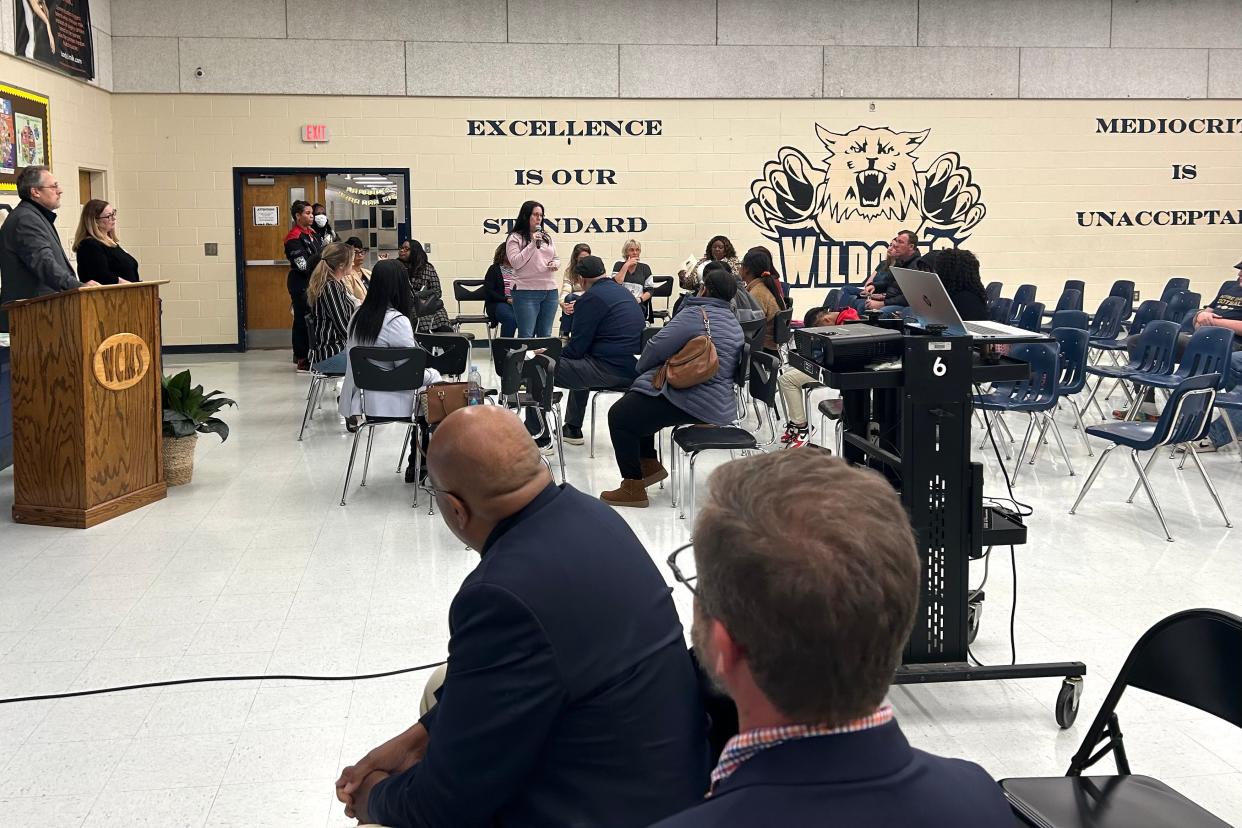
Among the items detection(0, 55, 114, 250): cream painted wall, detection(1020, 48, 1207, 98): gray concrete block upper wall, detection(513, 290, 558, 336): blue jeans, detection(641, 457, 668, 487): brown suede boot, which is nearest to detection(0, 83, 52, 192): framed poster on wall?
detection(0, 55, 114, 250): cream painted wall

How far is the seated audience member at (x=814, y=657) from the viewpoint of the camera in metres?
1.04

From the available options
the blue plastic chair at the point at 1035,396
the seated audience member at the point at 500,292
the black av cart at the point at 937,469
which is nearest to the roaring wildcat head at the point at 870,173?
the seated audience member at the point at 500,292

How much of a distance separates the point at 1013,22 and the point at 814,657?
12997mm

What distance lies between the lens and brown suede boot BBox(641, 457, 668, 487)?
5914mm

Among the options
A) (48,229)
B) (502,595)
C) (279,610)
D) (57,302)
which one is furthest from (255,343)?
(502,595)

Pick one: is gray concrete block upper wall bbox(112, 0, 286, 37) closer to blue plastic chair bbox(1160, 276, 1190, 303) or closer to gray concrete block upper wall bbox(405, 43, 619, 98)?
gray concrete block upper wall bbox(405, 43, 619, 98)

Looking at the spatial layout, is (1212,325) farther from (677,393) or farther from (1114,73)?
(1114,73)

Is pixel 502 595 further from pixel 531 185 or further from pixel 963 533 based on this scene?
pixel 531 185

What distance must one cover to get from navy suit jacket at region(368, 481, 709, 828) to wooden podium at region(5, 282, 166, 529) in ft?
13.1

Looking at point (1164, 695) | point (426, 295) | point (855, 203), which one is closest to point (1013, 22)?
point (855, 203)

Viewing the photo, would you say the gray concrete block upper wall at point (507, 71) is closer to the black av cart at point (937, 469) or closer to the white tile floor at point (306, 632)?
the white tile floor at point (306, 632)

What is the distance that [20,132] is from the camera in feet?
29.1

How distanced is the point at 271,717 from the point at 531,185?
374 inches

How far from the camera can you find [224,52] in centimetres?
1166
